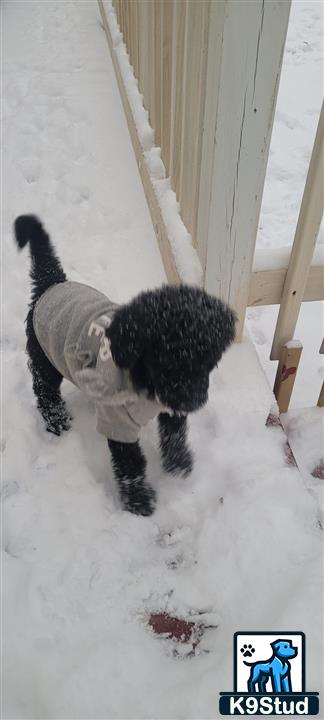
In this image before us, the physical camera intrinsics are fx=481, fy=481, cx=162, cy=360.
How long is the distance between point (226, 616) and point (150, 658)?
203 millimetres

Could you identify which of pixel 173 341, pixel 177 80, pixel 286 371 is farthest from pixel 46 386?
pixel 177 80

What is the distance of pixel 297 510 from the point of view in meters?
1.32

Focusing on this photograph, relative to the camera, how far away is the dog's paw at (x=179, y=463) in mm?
1429

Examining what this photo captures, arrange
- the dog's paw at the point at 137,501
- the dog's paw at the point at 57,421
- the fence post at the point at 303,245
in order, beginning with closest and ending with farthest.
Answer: the fence post at the point at 303,245
the dog's paw at the point at 137,501
the dog's paw at the point at 57,421

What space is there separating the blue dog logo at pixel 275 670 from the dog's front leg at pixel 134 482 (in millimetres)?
429

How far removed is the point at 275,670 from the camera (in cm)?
109

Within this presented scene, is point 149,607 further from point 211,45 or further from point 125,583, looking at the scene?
point 211,45

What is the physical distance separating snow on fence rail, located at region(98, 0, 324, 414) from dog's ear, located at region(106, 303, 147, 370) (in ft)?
1.83

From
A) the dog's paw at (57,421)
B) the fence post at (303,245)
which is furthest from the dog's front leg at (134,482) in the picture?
the fence post at (303,245)

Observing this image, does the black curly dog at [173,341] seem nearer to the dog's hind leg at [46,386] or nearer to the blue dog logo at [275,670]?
the dog's hind leg at [46,386]

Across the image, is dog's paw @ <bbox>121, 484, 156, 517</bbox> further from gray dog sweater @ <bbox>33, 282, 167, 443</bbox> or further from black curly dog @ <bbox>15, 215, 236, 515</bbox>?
black curly dog @ <bbox>15, 215, 236, 515</bbox>

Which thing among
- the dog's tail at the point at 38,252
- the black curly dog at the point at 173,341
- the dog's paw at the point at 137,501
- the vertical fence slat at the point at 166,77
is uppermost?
the vertical fence slat at the point at 166,77

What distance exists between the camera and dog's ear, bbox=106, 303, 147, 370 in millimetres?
938

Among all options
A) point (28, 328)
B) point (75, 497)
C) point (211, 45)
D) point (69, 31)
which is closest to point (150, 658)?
point (75, 497)
